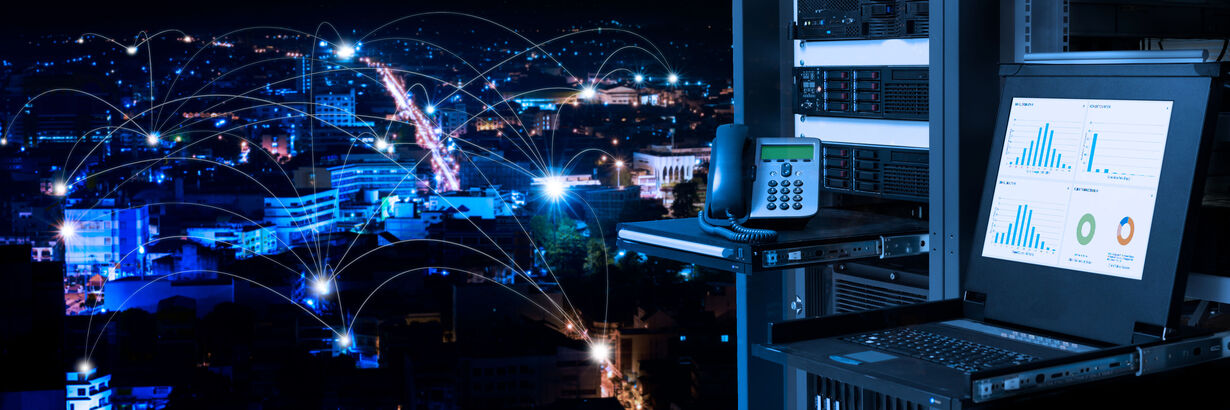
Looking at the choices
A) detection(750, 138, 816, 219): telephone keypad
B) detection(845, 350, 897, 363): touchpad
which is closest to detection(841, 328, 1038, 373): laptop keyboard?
detection(845, 350, 897, 363): touchpad

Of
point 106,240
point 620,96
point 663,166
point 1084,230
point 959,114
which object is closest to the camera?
point 1084,230

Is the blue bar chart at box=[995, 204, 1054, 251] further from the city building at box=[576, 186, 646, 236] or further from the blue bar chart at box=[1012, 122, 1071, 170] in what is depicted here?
the city building at box=[576, 186, 646, 236]

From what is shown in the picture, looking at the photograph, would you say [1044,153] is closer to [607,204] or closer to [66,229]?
[607,204]

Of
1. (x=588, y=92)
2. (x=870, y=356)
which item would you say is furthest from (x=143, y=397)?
(x=870, y=356)

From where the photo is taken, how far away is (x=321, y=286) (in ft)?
23.2

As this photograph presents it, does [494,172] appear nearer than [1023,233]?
No

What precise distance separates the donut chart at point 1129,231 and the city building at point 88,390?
6.83m

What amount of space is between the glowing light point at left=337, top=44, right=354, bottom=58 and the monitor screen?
5629 millimetres

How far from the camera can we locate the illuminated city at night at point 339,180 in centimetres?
678

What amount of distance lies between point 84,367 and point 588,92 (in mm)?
3777

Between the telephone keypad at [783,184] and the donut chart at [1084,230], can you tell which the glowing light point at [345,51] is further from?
the donut chart at [1084,230]

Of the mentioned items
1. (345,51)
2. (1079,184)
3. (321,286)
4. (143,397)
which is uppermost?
(345,51)

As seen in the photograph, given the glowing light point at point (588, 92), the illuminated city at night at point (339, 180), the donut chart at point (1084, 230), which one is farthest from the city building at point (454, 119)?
the donut chart at point (1084, 230)

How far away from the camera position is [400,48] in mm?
6945
